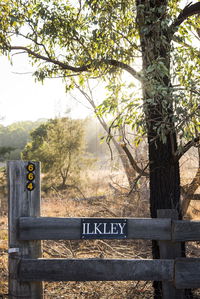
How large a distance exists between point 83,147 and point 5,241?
44.4 ft

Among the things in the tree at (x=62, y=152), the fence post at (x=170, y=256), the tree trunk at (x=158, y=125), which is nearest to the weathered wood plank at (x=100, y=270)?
the fence post at (x=170, y=256)

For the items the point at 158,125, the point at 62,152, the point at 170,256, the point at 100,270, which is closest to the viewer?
the point at 100,270

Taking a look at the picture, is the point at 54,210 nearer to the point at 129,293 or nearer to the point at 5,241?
the point at 5,241

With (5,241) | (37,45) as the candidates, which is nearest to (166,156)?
(37,45)

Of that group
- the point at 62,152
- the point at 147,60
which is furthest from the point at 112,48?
the point at 62,152

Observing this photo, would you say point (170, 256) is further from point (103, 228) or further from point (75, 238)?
point (75, 238)

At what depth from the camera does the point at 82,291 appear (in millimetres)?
6238

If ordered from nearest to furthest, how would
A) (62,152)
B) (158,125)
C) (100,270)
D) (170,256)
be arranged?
1. (100,270)
2. (170,256)
3. (158,125)
4. (62,152)

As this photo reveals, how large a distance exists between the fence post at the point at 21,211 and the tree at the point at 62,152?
18.2 meters

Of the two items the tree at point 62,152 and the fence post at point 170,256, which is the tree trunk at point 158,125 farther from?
the tree at point 62,152

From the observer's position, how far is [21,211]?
4.51 metres

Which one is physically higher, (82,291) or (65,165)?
(65,165)

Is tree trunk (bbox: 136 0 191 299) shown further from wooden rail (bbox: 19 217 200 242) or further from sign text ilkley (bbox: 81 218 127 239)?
sign text ilkley (bbox: 81 218 127 239)

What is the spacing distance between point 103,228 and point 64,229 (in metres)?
0.45
